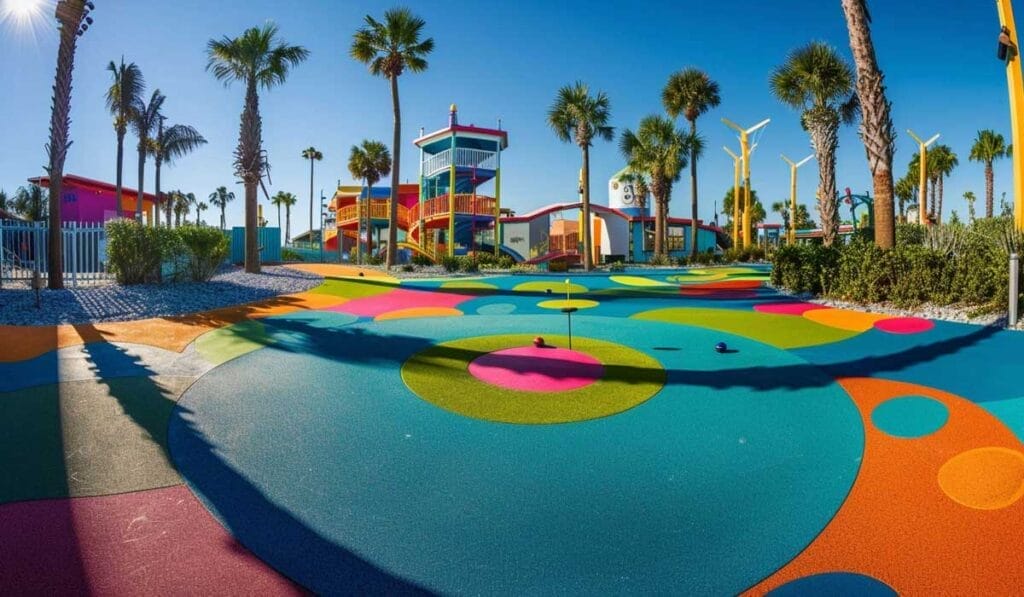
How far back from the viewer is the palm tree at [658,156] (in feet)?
112

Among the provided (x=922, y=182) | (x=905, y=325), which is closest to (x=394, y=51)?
(x=905, y=325)

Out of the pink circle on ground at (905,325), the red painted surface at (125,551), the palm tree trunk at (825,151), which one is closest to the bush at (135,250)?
the red painted surface at (125,551)

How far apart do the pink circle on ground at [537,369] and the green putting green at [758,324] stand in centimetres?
373

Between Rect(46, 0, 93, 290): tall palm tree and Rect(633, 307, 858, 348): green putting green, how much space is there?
1596 centimetres

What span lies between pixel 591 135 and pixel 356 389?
26.7 metres

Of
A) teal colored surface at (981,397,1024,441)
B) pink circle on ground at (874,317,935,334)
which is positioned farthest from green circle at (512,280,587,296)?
teal colored surface at (981,397,1024,441)

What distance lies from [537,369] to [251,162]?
19.1m

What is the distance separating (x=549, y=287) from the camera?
56.4ft

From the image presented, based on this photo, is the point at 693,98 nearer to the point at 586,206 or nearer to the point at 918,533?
the point at 586,206

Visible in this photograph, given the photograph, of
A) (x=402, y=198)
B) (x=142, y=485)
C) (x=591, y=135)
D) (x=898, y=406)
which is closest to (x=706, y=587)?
(x=898, y=406)

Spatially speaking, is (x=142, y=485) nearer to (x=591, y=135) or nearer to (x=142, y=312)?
(x=142, y=312)

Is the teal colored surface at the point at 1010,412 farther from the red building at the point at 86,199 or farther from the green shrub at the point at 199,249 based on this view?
the red building at the point at 86,199

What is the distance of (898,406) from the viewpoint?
6020 mm

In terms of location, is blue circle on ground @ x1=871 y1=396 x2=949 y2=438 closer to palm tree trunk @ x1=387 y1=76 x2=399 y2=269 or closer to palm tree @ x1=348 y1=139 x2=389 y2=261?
palm tree trunk @ x1=387 y1=76 x2=399 y2=269
